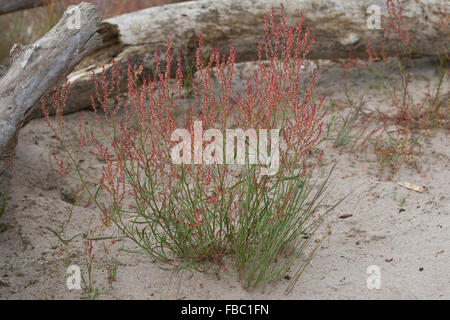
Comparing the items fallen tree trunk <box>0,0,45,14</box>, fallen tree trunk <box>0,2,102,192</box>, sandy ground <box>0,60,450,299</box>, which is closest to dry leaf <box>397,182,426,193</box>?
sandy ground <box>0,60,450,299</box>

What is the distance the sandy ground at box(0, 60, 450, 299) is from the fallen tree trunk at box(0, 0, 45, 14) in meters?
1.40

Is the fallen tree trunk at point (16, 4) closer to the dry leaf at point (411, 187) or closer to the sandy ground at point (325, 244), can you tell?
the sandy ground at point (325, 244)

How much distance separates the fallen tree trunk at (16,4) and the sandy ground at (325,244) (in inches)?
55.2

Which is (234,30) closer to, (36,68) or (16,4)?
(36,68)

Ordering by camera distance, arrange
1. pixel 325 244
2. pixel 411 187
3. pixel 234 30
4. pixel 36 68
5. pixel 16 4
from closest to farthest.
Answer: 1. pixel 325 244
2. pixel 36 68
3. pixel 411 187
4. pixel 234 30
5. pixel 16 4

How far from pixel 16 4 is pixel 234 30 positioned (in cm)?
202

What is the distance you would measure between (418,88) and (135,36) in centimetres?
250

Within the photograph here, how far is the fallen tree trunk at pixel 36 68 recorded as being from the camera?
3.21m

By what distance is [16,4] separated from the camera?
5027 mm

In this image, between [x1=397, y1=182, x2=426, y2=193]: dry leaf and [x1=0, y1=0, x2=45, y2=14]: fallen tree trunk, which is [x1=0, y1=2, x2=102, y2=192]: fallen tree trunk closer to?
[x1=0, y1=0, x2=45, y2=14]: fallen tree trunk

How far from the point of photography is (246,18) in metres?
4.73

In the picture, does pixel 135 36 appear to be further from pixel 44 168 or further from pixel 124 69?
pixel 44 168

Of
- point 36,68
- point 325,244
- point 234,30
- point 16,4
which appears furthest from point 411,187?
point 16,4
